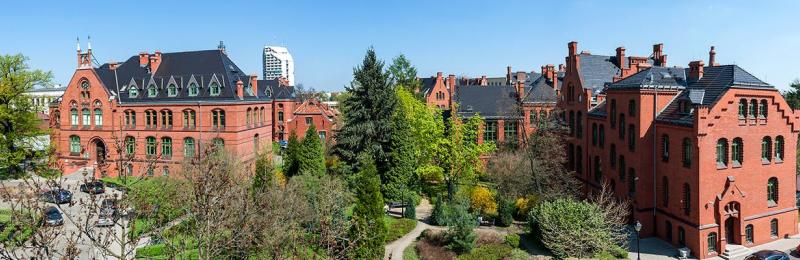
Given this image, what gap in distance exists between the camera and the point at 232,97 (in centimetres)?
5209

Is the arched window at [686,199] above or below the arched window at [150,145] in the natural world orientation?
below

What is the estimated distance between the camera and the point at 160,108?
177ft

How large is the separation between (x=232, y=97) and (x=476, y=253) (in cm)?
2971

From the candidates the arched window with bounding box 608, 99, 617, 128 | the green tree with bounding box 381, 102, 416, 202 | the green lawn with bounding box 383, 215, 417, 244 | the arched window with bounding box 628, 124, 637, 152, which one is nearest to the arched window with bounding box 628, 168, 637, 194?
the arched window with bounding box 628, 124, 637, 152

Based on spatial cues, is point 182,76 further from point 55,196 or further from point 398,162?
point 55,196

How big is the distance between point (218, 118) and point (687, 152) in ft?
128

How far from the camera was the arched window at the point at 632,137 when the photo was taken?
35.6m

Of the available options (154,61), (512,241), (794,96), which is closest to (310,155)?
(512,241)

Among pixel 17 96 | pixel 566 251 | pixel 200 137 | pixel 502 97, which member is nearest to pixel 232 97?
pixel 200 137

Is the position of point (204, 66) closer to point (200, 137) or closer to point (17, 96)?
point (200, 137)

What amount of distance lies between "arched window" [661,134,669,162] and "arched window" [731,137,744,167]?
3381mm

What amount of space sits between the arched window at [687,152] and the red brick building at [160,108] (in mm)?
35860

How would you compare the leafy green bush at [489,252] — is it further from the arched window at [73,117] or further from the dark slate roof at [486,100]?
the arched window at [73,117]

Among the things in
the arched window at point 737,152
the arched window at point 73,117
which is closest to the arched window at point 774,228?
the arched window at point 737,152
